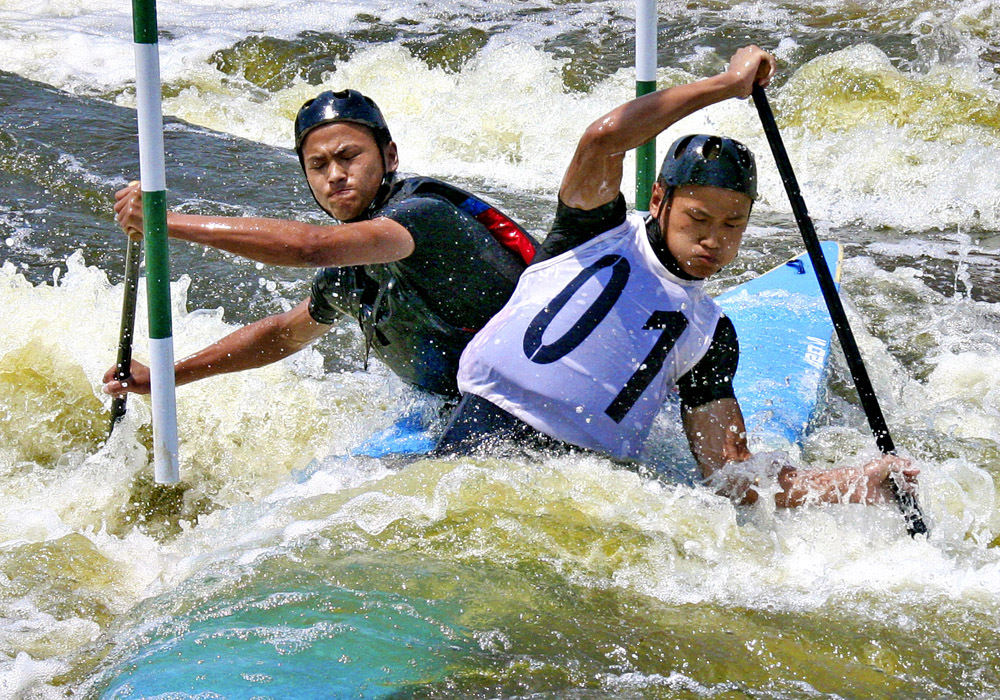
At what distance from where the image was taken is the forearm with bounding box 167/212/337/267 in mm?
2697

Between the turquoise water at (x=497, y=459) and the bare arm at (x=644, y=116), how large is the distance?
2.49 ft

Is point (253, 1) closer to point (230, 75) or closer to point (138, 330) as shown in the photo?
point (230, 75)

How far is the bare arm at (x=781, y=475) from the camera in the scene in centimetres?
297

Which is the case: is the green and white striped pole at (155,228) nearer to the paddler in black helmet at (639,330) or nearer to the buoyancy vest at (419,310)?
the buoyancy vest at (419,310)

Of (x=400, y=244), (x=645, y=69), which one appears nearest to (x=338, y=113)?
(x=400, y=244)

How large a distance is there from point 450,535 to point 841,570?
952 mm

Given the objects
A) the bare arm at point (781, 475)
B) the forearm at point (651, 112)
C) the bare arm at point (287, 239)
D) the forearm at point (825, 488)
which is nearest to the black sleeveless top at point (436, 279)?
the bare arm at point (287, 239)

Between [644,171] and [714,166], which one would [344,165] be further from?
[644,171]

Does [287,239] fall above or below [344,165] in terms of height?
below

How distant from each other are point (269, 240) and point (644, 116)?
95 cm

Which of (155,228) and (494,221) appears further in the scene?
(494,221)

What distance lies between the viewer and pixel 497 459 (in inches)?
119

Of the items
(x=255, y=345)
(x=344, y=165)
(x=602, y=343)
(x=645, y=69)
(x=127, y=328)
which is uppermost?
(x=645, y=69)

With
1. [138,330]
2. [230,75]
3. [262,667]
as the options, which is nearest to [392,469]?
[262,667]
